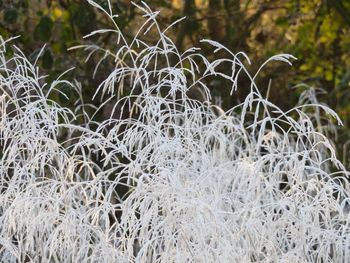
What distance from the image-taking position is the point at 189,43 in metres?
4.61

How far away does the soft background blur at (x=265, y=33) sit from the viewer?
4090 mm

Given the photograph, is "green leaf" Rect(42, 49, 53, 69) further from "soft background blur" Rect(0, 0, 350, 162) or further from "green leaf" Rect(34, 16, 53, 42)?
"soft background blur" Rect(0, 0, 350, 162)

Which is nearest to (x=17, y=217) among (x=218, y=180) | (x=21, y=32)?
(x=218, y=180)

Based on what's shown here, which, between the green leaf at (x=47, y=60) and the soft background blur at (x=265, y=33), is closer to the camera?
the green leaf at (x=47, y=60)

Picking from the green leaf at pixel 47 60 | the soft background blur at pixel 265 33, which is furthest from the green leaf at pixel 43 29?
the soft background blur at pixel 265 33

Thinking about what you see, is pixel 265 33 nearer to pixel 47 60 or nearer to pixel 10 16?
pixel 47 60

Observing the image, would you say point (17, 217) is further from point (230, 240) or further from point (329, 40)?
point (329, 40)

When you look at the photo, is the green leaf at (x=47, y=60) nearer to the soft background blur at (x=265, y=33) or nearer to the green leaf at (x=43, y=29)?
the green leaf at (x=43, y=29)

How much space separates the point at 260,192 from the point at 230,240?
26cm

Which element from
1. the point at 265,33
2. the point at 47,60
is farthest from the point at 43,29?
the point at 265,33

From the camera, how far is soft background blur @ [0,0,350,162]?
13.4ft

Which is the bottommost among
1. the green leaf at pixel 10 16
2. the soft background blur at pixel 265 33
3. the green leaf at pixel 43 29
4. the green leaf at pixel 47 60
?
the soft background blur at pixel 265 33

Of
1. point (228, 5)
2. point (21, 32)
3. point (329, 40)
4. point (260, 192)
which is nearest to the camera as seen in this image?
Result: point (260, 192)

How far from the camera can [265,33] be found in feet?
15.8
